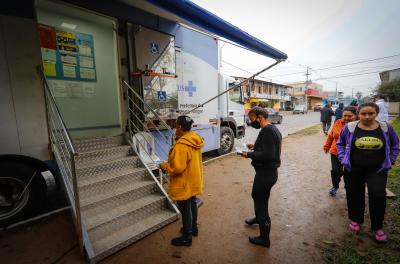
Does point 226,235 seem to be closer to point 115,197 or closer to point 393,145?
point 115,197

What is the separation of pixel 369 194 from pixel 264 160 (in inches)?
58.2

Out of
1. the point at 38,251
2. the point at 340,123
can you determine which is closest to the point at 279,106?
the point at 340,123

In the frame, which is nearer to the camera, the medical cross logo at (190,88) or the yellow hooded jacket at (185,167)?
the yellow hooded jacket at (185,167)

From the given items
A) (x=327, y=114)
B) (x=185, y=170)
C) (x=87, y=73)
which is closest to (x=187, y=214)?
(x=185, y=170)

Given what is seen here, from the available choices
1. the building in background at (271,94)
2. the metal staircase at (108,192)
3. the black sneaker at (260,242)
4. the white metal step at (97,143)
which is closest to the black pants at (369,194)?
the black sneaker at (260,242)

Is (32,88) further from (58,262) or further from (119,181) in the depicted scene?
(58,262)

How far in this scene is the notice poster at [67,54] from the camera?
11.7 ft

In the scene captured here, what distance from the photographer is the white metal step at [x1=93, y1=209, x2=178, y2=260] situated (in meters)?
2.40

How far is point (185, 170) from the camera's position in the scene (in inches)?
96.8

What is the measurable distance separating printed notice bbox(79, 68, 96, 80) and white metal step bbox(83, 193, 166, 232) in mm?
2652

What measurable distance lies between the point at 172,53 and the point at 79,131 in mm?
2387

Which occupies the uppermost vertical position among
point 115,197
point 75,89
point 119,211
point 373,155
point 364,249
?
point 75,89

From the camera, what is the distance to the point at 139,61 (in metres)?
3.96

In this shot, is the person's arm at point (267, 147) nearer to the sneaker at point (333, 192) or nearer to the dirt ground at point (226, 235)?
the dirt ground at point (226, 235)
